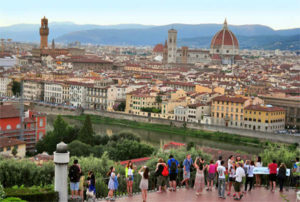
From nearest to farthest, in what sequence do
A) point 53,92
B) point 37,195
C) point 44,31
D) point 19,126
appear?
point 37,195 < point 19,126 < point 53,92 < point 44,31

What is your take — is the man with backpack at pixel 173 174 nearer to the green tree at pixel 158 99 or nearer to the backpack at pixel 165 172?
the backpack at pixel 165 172

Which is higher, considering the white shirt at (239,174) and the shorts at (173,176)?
the white shirt at (239,174)

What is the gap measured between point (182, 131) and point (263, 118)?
11.6 feet

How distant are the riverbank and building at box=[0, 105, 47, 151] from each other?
819cm

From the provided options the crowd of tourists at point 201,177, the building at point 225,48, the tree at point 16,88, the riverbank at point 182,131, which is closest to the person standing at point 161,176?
the crowd of tourists at point 201,177

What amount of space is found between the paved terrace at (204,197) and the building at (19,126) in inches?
432

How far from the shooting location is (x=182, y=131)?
26.0 metres

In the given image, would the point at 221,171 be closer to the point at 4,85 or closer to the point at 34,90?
the point at 34,90

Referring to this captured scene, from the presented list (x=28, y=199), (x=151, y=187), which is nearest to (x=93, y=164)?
(x=151, y=187)

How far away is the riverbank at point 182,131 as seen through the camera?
2375cm

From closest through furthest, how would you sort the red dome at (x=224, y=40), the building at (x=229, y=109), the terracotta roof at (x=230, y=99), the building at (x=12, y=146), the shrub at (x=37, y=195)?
the shrub at (x=37, y=195), the building at (x=12, y=146), the building at (x=229, y=109), the terracotta roof at (x=230, y=99), the red dome at (x=224, y=40)

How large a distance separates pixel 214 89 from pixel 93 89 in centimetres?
680

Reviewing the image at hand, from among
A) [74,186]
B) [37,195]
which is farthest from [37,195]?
[74,186]

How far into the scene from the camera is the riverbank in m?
23.8
